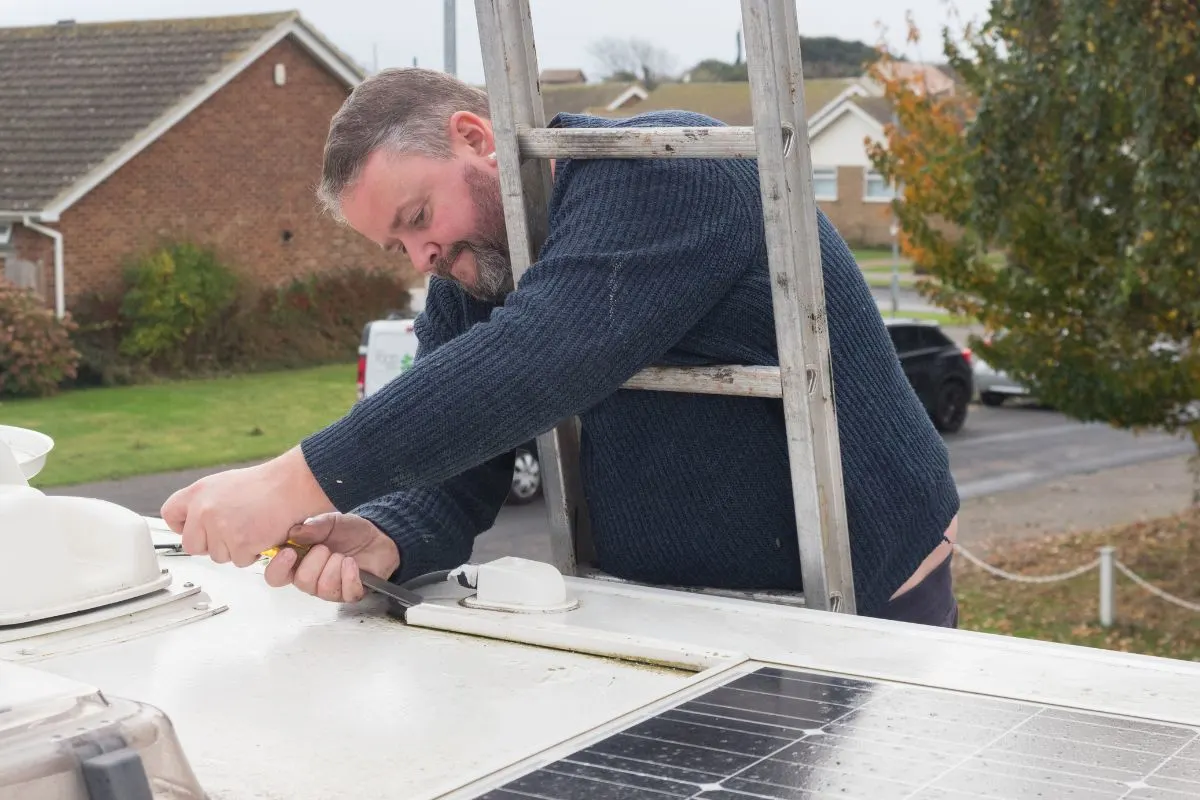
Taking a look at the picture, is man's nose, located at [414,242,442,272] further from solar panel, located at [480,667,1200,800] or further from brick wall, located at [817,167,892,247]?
brick wall, located at [817,167,892,247]

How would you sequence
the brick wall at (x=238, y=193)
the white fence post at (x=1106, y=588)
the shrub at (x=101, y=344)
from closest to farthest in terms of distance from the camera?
the white fence post at (x=1106, y=588), the shrub at (x=101, y=344), the brick wall at (x=238, y=193)

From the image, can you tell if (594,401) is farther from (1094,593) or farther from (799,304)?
(1094,593)

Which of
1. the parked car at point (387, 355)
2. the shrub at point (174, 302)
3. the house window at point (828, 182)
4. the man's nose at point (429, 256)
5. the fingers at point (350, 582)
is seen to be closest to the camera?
the fingers at point (350, 582)

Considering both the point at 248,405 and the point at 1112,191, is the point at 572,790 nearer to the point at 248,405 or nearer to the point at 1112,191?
the point at 1112,191

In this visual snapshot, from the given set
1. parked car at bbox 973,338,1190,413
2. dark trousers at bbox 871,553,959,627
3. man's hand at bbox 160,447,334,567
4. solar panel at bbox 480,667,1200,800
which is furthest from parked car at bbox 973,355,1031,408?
solar panel at bbox 480,667,1200,800

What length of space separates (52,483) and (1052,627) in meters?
7.99

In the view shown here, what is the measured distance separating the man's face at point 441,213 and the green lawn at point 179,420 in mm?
11011

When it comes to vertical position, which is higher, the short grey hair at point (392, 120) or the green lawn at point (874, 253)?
the short grey hair at point (392, 120)

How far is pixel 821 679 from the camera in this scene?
1.77 metres

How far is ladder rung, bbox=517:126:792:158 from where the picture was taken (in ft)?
6.70

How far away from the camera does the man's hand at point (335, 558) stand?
2.22 meters

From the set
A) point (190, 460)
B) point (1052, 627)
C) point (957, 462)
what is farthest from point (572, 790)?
point (957, 462)

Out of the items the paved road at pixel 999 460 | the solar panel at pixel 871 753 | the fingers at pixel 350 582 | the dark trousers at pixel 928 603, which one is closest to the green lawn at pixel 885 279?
the paved road at pixel 999 460

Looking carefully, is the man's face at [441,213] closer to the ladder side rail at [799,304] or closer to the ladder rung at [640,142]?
the ladder rung at [640,142]
